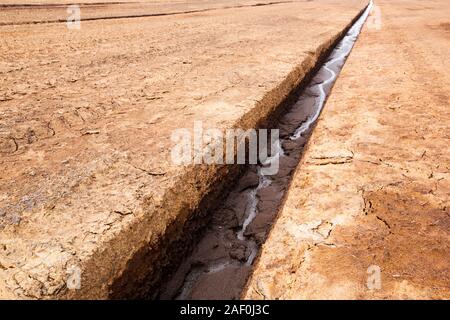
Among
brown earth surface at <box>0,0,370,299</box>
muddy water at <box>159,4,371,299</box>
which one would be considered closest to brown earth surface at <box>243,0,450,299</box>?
muddy water at <box>159,4,371,299</box>

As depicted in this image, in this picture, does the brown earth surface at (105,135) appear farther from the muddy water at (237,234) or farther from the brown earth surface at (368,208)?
the brown earth surface at (368,208)

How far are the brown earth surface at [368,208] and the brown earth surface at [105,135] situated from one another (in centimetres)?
Result: 55

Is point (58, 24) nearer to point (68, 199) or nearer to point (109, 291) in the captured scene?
point (68, 199)

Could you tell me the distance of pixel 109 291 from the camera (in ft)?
4.68

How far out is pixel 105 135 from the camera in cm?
235

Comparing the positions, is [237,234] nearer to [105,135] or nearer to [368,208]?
[368,208]

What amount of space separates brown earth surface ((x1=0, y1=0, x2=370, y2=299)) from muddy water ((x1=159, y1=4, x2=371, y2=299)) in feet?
0.67

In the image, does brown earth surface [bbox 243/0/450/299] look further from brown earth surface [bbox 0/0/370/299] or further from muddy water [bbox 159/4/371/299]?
brown earth surface [bbox 0/0/370/299]

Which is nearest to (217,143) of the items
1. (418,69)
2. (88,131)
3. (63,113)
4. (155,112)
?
(155,112)

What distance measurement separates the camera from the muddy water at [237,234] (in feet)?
5.74

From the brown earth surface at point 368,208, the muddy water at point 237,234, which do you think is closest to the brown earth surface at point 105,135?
the muddy water at point 237,234

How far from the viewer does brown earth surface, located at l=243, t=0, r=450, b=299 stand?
146 cm

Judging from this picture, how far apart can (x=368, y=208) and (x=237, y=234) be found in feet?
2.32
